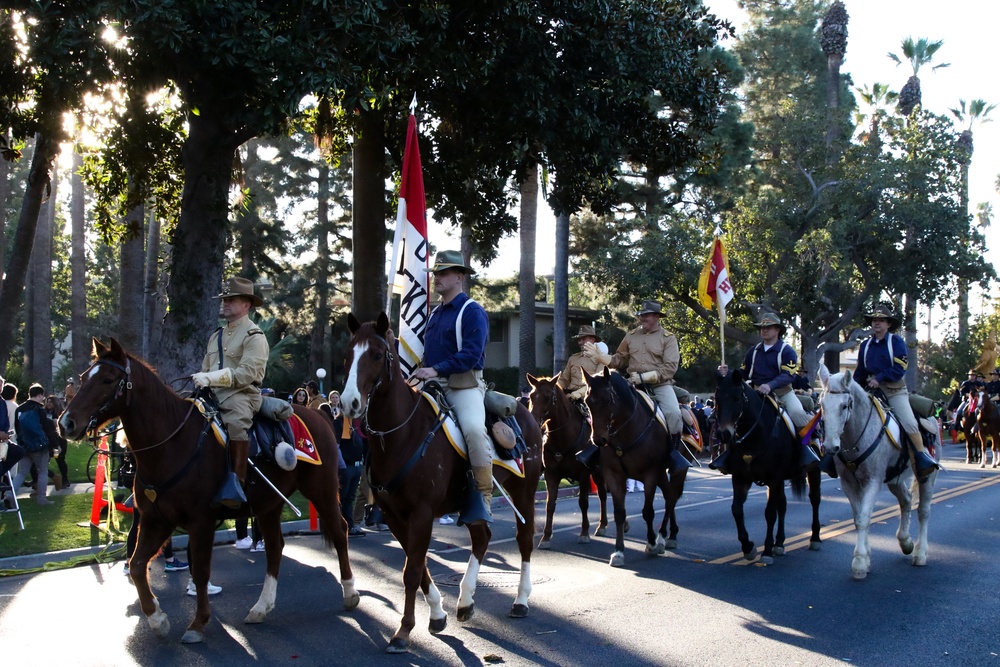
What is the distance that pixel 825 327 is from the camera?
123 feet

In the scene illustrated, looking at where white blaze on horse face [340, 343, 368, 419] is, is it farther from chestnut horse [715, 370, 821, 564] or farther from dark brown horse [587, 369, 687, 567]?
chestnut horse [715, 370, 821, 564]

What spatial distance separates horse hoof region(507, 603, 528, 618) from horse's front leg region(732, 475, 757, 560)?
3637mm

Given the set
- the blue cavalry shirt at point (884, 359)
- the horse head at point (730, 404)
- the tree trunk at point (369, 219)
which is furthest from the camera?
the tree trunk at point (369, 219)

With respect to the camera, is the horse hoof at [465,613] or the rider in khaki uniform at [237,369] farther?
the rider in khaki uniform at [237,369]

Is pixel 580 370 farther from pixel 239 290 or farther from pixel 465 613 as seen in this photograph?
pixel 239 290

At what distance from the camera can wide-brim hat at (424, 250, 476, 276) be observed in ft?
26.0

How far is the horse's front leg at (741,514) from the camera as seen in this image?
10.9m

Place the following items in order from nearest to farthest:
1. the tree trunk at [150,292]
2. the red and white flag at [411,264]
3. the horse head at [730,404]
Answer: the red and white flag at [411,264] → the horse head at [730,404] → the tree trunk at [150,292]

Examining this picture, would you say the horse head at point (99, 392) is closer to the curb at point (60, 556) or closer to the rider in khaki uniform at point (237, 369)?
the rider in khaki uniform at point (237, 369)

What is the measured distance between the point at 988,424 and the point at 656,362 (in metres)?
19.5

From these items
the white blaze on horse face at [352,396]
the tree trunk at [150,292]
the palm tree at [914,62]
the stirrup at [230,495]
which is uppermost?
the palm tree at [914,62]

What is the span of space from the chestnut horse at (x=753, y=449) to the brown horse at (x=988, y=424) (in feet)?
60.4

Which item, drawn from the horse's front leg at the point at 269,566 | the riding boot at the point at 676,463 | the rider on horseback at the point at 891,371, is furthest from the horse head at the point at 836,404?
the horse's front leg at the point at 269,566

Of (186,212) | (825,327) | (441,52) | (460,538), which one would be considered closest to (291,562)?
(460,538)
